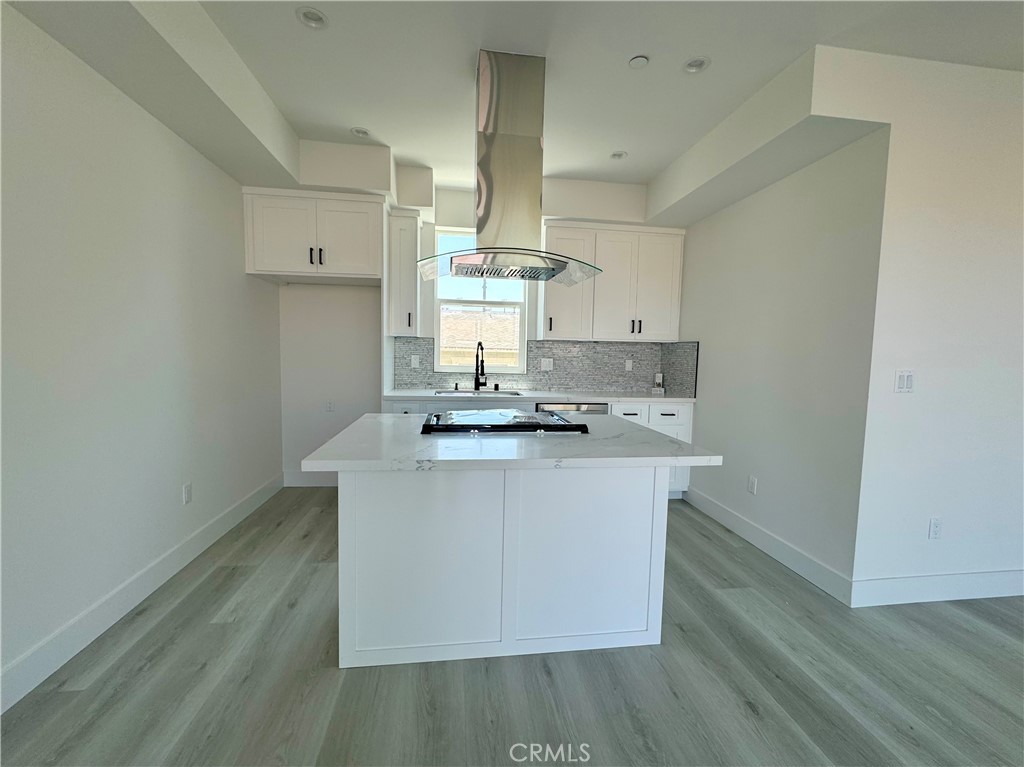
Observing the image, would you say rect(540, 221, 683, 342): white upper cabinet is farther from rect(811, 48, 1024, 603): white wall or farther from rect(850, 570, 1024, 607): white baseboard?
rect(850, 570, 1024, 607): white baseboard

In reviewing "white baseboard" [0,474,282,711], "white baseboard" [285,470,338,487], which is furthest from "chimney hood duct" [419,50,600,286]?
"white baseboard" [285,470,338,487]

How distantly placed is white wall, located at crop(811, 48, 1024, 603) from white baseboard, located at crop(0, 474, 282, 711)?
11.7ft

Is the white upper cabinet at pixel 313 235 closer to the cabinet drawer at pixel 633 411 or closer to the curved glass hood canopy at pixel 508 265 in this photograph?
the curved glass hood canopy at pixel 508 265

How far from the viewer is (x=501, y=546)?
1.73 meters

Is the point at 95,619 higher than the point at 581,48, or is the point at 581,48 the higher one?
the point at 581,48

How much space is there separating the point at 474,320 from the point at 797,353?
261 centimetres

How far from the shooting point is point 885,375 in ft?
6.97

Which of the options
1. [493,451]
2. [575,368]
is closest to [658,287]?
[575,368]

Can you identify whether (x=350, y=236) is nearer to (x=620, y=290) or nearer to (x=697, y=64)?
(x=620, y=290)

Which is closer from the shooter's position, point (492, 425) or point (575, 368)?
point (492, 425)

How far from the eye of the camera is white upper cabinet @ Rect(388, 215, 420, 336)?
11.5 ft

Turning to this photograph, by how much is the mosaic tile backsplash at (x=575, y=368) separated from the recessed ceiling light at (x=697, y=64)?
2232mm

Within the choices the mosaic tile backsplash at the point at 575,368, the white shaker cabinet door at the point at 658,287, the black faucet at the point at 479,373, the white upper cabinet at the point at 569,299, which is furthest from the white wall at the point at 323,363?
the white shaker cabinet door at the point at 658,287

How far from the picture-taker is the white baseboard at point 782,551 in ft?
7.41
